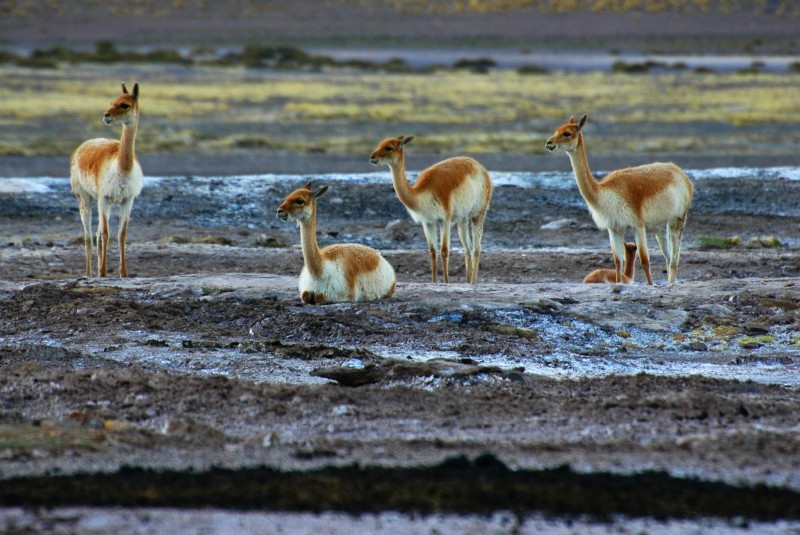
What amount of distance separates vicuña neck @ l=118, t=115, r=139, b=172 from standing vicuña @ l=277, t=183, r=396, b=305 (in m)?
3.23

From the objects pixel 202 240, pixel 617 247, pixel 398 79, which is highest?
pixel 398 79

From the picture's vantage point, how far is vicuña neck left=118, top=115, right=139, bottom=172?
12883 millimetres

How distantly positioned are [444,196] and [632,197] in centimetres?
205

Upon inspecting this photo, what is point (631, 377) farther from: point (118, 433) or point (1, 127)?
point (1, 127)

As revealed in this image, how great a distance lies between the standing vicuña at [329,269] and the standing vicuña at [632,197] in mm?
2725

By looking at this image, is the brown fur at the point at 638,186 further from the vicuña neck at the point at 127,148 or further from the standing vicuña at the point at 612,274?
the vicuña neck at the point at 127,148

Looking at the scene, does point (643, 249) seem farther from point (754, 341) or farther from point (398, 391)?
point (398, 391)

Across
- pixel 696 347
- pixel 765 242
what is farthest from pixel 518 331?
pixel 765 242

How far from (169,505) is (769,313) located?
666 cm

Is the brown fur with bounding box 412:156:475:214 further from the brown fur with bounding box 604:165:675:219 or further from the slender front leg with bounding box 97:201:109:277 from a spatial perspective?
the slender front leg with bounding box 97:201:109:277

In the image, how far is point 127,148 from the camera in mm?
12891

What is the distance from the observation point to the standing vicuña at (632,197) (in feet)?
40.2

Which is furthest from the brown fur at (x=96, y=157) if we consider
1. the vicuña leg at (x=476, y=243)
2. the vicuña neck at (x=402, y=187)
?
the vicuña leg at (x=476, y=243)

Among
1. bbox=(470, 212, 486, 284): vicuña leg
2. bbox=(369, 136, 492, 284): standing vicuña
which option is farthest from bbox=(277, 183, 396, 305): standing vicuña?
bbox=(470, 212, 486, 284): vicuña leg
